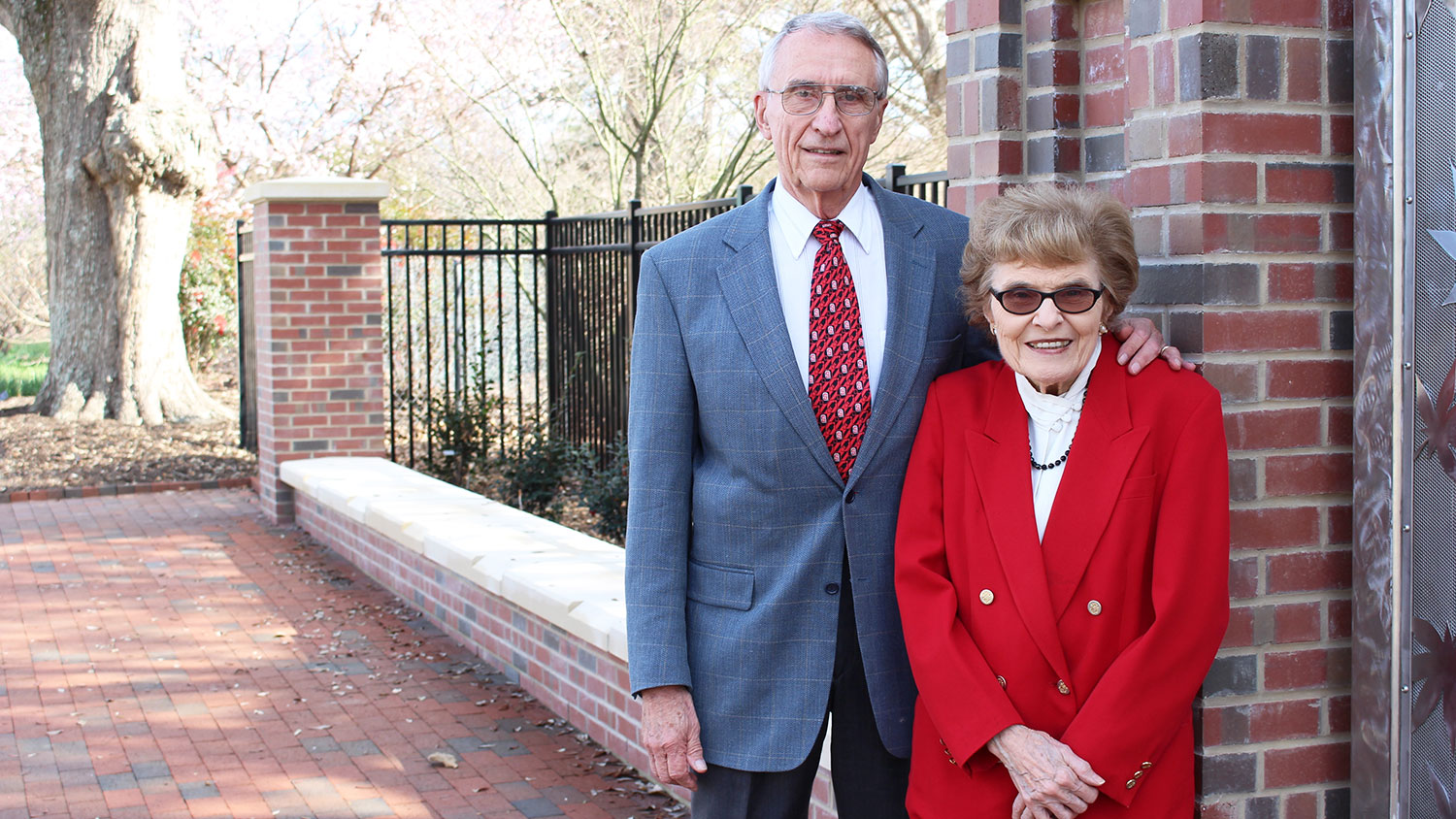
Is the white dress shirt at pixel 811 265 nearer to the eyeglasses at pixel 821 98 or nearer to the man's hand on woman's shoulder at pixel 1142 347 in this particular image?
the eyeglasses at pixel 821 98

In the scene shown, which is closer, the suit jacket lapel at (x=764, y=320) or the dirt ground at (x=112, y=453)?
the suit jacket lapel at (x=764, y=320)

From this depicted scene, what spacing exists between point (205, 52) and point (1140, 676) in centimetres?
2132

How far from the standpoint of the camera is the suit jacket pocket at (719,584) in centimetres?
240

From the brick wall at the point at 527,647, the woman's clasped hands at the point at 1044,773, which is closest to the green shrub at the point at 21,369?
the brick wall at the point at 527,647

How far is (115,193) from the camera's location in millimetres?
12734

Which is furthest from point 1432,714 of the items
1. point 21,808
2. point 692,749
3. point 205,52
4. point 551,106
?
point 205,52

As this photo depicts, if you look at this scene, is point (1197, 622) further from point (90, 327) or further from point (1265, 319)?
point (90, 327)

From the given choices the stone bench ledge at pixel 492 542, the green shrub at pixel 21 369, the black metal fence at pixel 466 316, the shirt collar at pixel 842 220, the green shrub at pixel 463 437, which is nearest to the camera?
the shirt collar at pixel 842 220

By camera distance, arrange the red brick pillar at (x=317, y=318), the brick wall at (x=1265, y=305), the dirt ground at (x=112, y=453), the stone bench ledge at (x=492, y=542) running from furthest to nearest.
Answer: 1. the dirt ground at (x=112, y=453)
2. the red brick pillar at (x=317, y=318)
3. the stone bench ledge at (x=492, y=542)
4. the brick wall at (x=1265, y=305)

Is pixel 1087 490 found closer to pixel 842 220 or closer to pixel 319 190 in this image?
pixel 842 220

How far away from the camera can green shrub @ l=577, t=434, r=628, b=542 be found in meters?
7.34

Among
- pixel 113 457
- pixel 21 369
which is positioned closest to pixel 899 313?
pixel 113 457

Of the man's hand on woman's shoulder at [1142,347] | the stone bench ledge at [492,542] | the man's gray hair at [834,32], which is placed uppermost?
the man's gray hair at [834,32]

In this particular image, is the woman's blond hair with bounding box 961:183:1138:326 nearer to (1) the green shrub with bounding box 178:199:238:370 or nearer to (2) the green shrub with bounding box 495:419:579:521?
(2) the green shrub with bounding box 495:419:579:521
